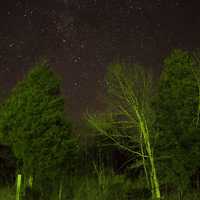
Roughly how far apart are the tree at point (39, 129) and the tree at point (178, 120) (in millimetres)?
4646

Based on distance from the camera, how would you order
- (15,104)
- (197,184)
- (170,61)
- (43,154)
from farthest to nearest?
(197,184) < (170,61) < (15,104) < (43,154)

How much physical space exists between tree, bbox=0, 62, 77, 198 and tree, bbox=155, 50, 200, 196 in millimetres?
4646

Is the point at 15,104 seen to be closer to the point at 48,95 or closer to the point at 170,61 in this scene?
the point at 48,95

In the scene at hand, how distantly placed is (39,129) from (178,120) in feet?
22.9

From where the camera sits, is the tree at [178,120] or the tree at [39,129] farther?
the tree at [178,120]

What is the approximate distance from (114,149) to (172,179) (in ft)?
53.6

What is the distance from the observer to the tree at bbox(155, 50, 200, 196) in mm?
18578

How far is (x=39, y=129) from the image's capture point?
17438 mm

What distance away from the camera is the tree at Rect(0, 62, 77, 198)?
55.9 ft

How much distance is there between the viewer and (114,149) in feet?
114

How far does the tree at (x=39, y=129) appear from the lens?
17.0m

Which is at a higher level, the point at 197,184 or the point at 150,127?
the point at 150,127

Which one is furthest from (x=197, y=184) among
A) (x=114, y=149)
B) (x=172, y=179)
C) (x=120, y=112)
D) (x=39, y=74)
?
(x=114, y=149)

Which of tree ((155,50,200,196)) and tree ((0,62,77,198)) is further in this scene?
tree ((155,50,200,196))
